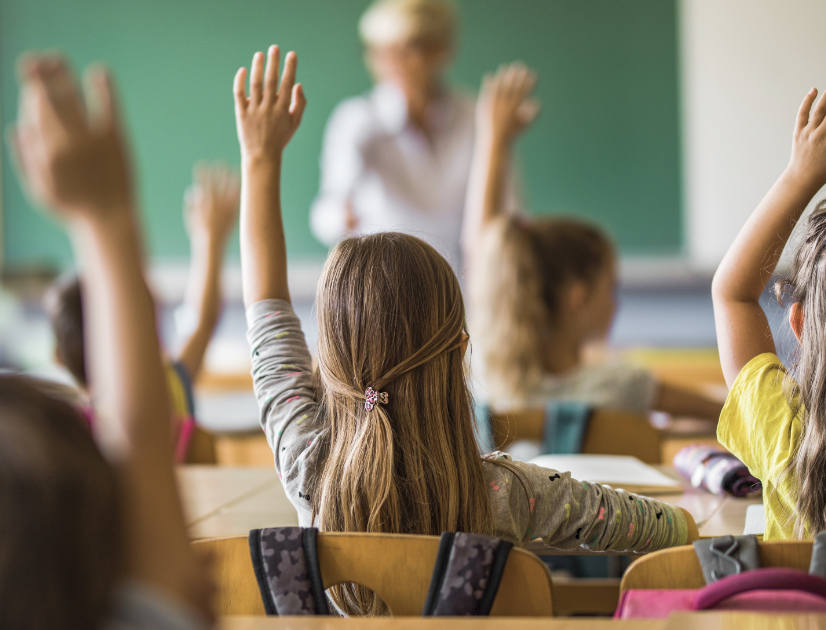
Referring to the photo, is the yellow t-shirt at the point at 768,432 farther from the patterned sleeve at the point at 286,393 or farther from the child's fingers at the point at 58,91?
the child's fingers at the point at 58,91

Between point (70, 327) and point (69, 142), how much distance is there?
1.59 m

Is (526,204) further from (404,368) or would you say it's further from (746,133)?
(404,368)

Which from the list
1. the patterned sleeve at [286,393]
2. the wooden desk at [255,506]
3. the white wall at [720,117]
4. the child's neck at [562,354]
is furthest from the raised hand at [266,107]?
the white wall at [720,117]

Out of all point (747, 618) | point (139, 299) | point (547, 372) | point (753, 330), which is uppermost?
point (139, 299)

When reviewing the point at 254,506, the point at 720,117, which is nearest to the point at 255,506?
the point at 254,506

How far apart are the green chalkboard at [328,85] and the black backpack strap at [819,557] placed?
3.95m

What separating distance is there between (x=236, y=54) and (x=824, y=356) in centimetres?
424

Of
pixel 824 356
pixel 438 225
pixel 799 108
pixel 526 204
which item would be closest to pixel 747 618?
pixel 824 356

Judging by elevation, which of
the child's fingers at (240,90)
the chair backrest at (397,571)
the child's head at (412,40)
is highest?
the child's head at (412,40)

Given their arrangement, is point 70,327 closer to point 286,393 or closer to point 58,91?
point 286,393

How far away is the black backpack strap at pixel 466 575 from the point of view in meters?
0.88

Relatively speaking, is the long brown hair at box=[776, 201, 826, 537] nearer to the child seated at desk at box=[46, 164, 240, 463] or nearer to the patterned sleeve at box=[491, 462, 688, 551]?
the patterned sleeve at box=[491, 462, 688, 551]

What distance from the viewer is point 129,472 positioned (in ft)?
1.85

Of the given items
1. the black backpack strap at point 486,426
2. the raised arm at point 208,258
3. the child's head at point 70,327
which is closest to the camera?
the black backpack strap at point 486,426
